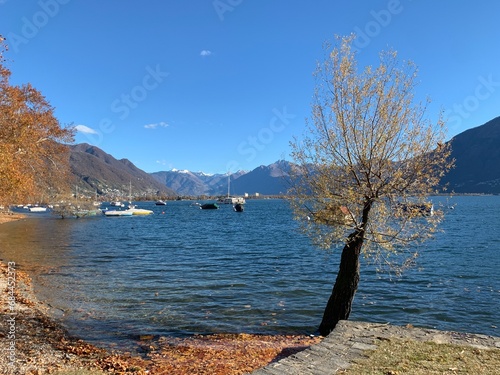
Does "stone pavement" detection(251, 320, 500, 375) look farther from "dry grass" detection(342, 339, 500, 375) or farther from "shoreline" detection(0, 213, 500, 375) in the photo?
"dry grass" detection(342, 339, 500, 375)

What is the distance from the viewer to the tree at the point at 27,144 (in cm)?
1942

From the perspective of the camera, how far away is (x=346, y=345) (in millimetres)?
10469

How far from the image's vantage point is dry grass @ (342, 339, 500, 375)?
843 cm

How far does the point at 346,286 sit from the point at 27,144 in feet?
71.6

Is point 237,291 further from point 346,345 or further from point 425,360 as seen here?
point 425,360

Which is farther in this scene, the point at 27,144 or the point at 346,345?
the point at 27,144

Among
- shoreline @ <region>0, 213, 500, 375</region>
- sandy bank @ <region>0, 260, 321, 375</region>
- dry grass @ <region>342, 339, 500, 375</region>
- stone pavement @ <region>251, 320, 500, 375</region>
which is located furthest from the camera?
sandy bank @ <region>0, 260, 321, 375</region>

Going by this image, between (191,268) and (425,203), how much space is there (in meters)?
22.2

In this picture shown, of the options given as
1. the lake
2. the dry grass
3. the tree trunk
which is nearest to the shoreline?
the dry grass

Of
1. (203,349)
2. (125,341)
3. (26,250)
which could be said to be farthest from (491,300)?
(26,250)

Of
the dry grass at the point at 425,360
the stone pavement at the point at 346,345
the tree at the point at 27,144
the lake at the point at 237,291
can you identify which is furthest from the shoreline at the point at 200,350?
the tree at the point at 27,144

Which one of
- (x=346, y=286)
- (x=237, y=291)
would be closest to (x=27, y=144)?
(x=237, y=291)

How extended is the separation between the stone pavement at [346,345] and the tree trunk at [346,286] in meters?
1.84

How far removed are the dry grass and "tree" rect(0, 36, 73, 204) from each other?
1639cm
